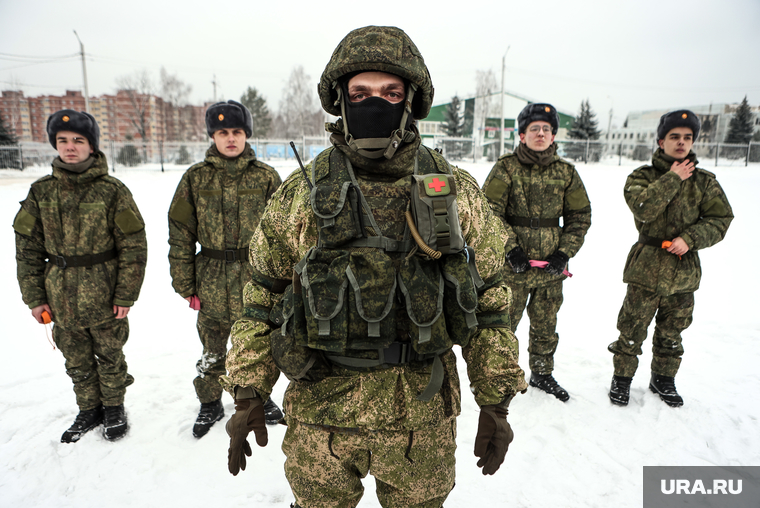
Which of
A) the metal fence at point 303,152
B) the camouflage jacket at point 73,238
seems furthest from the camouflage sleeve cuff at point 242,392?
the metal fence at point 303,152

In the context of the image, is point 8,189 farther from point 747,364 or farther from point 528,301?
point 747,364

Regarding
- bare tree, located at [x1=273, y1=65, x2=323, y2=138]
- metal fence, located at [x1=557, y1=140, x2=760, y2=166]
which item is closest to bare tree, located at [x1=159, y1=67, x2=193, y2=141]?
bare tree, located at [x1=273, y1=65, x2=323, y2=138]

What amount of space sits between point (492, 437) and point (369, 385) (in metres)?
0.54

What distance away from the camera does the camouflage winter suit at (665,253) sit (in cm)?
363

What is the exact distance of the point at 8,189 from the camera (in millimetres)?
13312

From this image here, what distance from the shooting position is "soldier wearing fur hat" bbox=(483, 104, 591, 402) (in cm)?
386

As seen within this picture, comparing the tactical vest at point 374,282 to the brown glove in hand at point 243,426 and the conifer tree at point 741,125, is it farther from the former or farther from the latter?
the conifer tree at point 741,125

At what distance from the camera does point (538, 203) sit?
388 centimetres

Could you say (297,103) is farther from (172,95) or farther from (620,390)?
(620,390)

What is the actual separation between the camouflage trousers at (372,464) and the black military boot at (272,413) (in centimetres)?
198

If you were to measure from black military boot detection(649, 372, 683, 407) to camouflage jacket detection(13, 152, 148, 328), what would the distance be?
4.63 meters

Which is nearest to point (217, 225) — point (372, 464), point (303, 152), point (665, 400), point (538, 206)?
point (372, 464)

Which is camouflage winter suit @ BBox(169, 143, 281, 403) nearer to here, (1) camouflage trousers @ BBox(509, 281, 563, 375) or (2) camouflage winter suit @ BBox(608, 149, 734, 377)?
(1) camouflage trousers @ BBox(509, 281, 563, 375)

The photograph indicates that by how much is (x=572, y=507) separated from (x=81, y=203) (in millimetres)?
3961
